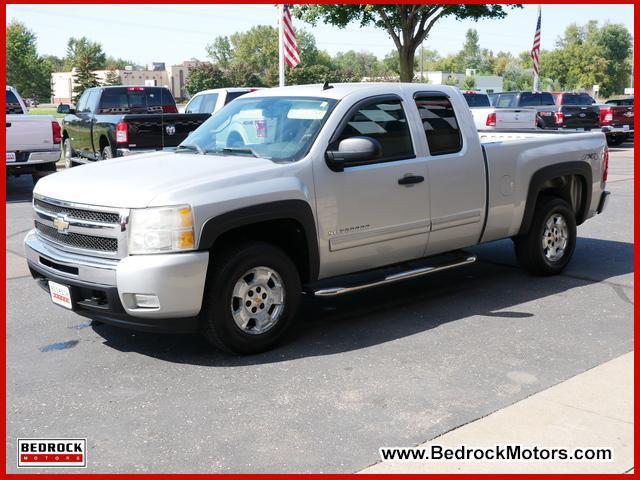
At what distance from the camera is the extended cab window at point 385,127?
6113 mm

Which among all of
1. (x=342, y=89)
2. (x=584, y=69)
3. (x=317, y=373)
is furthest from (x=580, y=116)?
(x=584, y=69)

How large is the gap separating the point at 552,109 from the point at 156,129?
15377 millimetres

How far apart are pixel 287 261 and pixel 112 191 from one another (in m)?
1.34

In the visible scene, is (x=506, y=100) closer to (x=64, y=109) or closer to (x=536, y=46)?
(x=536, y=46)

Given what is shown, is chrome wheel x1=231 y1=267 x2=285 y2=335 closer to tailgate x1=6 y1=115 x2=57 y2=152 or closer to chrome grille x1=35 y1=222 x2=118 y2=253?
chrome grille x1=35 y1=222 x2=118 y2=253

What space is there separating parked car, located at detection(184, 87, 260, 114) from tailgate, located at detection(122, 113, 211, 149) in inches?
71.2

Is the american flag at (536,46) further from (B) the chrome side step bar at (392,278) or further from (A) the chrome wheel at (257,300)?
(A) the chrome wheel at (257,300)

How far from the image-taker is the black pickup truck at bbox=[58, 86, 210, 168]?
44.8 ft

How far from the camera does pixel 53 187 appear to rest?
5.62 metres

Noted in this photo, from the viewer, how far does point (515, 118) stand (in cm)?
2173

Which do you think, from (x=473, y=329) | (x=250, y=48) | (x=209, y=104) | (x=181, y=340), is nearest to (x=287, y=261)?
(x=181, y=340)

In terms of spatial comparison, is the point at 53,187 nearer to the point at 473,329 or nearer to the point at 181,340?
the point at 181,340

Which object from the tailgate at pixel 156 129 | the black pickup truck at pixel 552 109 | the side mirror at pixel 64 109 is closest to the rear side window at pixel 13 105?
the side mirror at pixel 64 109

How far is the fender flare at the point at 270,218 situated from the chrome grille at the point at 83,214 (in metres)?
0.62
